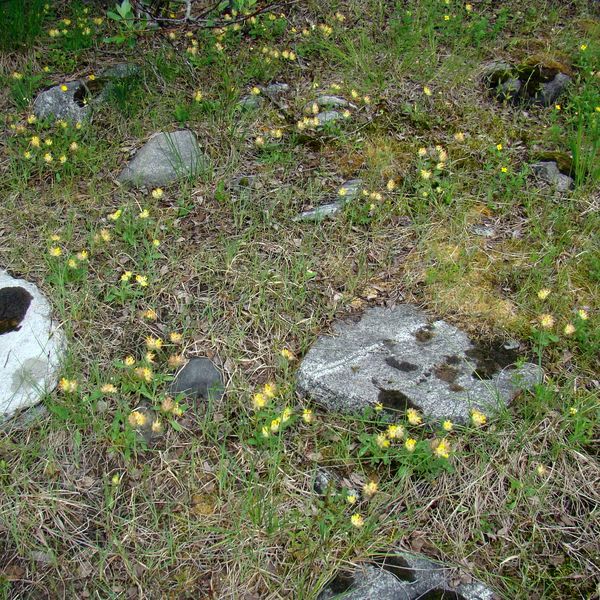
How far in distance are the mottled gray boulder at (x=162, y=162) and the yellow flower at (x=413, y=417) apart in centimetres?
218

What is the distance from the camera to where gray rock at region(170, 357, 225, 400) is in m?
2.76

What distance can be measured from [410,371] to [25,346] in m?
1.95

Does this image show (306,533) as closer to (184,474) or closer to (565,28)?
(184,474)

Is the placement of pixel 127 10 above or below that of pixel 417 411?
above

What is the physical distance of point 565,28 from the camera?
198 inches

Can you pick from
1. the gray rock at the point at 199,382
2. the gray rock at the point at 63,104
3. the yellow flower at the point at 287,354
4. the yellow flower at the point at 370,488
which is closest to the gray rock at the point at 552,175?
the yellow flower at the point at 287,354

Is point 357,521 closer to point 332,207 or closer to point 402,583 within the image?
point 402,583

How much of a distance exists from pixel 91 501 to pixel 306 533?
960 mm

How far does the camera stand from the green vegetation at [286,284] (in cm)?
233

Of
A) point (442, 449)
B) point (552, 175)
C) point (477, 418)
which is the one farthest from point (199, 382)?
point (552, 175)

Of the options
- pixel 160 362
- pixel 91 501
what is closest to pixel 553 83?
pixel 160 362

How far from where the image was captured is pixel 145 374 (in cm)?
272

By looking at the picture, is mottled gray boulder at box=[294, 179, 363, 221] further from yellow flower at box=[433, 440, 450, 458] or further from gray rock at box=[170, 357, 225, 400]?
yellow flower at box=[433, 440, 450, 458]

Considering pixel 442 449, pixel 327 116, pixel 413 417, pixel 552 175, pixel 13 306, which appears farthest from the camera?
pixel 327 116
